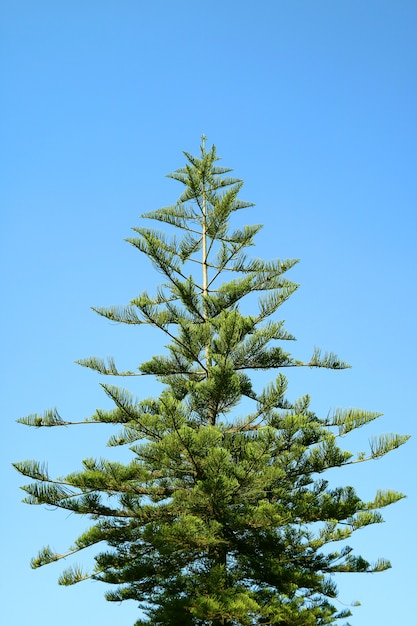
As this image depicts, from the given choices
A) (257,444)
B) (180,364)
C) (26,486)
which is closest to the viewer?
(257,444)

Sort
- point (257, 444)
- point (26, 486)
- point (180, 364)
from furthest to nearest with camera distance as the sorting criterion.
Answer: point (180, 364)
point (26, 486)
point (257, 444)

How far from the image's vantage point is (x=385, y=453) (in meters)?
8.80

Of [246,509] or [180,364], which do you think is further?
[180,364]

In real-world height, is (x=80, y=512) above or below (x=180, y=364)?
below

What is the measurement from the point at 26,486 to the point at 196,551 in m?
1.94

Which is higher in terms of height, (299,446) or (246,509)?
(299,446)

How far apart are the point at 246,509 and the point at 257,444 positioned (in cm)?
72

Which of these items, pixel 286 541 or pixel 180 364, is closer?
pixel 286 541

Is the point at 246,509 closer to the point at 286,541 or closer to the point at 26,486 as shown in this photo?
the point at 286,541

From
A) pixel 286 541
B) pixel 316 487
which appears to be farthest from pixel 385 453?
pixel 286 541

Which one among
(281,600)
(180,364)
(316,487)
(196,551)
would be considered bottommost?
(281,600)

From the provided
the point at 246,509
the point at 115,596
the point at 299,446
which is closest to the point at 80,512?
the point at 115,596

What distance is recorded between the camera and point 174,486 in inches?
349

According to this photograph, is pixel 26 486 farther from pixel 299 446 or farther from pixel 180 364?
pixel 299 446
